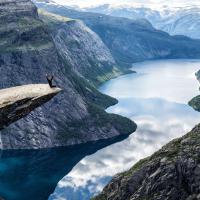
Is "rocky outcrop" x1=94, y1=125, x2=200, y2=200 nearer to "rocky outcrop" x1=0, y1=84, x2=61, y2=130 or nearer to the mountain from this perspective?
the mountain

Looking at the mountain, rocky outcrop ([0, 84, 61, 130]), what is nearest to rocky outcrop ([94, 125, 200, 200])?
the mountain

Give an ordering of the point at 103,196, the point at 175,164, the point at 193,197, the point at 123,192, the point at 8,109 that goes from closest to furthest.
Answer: the point at 8,109, the point at 193,197, the point at 175,164, the point at 123,192, the point at 103,196

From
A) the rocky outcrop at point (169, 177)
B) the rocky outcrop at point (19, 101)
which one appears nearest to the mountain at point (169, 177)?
the rocky outcrop at point (169, 177)

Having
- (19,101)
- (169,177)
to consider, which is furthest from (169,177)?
(19,101)

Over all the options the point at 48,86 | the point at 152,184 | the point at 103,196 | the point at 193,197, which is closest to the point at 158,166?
the point at 152,184

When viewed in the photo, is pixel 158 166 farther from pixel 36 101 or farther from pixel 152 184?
pixel 36 101

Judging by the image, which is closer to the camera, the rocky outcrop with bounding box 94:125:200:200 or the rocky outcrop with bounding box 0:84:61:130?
the rocky outcrop with bounding box 0:84:61:130

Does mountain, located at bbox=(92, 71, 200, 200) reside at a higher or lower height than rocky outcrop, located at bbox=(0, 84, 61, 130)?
lower
